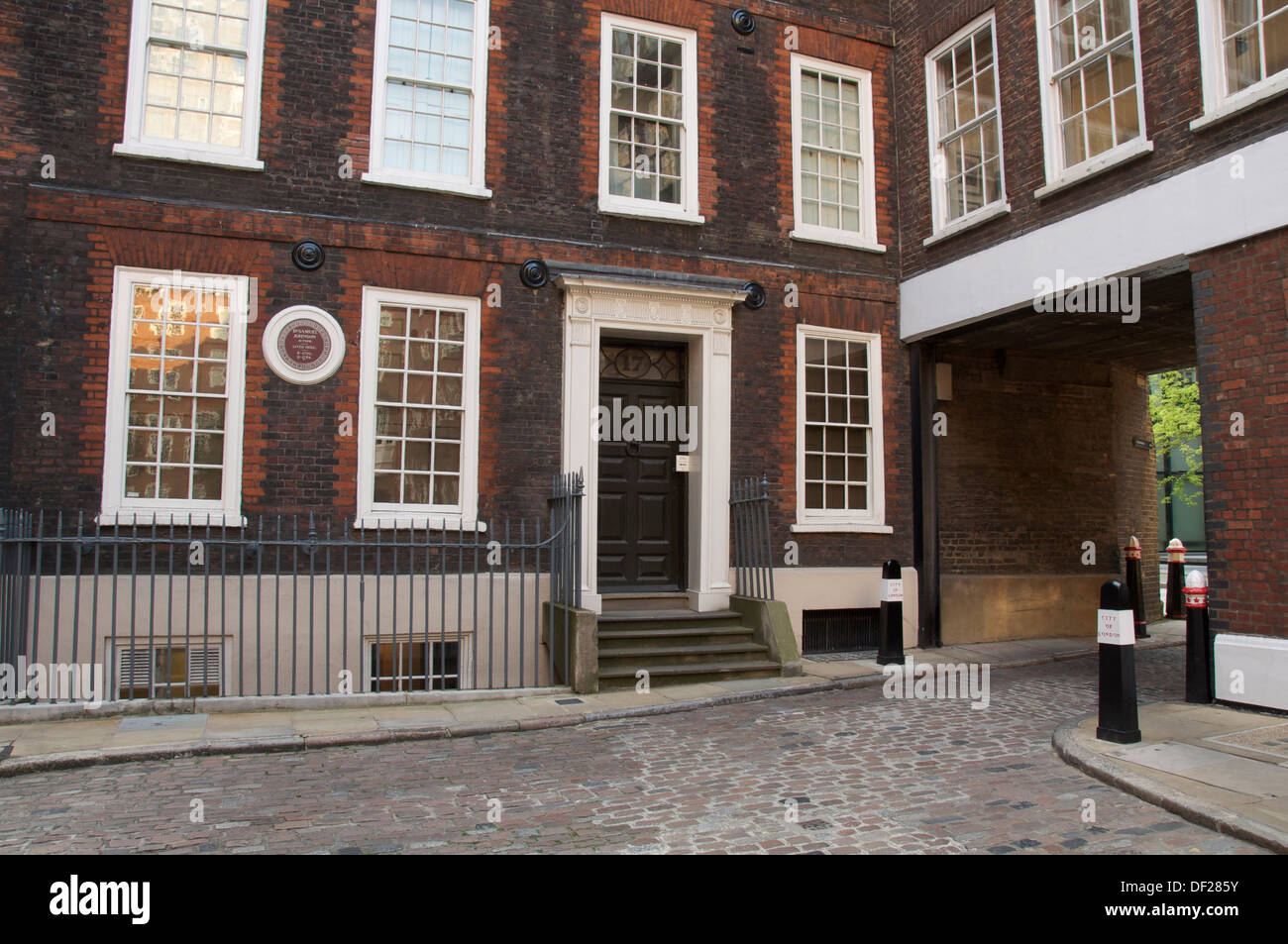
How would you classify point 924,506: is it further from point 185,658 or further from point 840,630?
point 185,658

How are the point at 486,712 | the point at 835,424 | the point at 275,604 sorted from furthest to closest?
the point at 835,424, the point at 275,604, the point at 486,712

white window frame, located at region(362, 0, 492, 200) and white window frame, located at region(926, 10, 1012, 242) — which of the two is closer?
white window frame, located at region(362, 0, 492, 200)

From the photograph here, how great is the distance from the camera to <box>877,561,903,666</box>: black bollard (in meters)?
10.1

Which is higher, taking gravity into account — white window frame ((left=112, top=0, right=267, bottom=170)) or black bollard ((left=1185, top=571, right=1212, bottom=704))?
white window frame ((left=112, top=0, right=267, bottom=170))

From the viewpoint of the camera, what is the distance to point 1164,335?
1188cm

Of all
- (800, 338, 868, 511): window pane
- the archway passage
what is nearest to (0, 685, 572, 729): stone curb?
(800, 338, 868, 511): window pane

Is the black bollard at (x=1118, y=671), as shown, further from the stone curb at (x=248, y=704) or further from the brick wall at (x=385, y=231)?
the brick wall at (x=385, y=231)

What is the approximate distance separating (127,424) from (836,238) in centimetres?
819

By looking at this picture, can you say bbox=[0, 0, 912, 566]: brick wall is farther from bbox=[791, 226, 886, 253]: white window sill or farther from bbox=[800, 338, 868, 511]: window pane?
bbox=[800, 338, 868, 511]: window pane

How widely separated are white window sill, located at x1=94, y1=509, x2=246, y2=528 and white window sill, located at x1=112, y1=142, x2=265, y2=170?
3372 mm

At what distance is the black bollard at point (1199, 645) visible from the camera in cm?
768

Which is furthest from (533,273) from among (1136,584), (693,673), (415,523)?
(1136,584)

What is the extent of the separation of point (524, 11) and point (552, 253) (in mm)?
2725

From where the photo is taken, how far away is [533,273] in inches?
392
